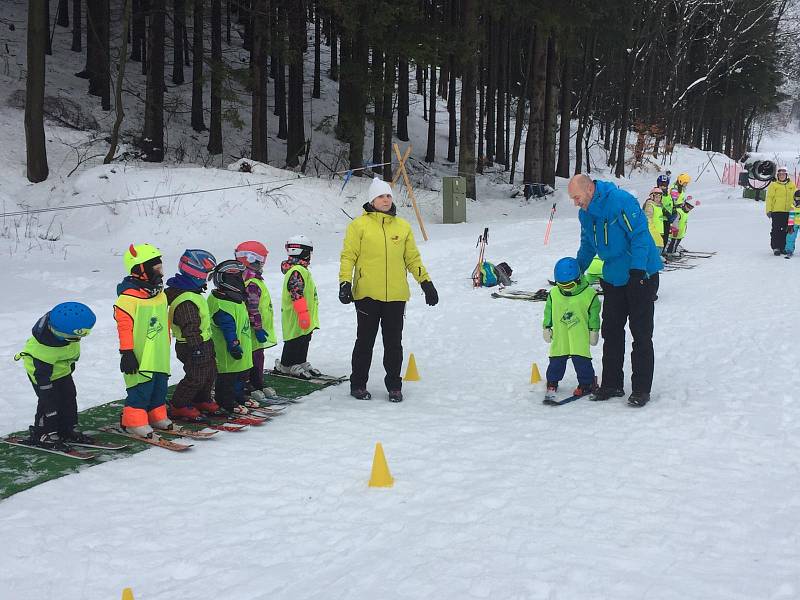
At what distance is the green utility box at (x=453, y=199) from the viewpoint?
2205 centimetres

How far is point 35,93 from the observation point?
18531mm

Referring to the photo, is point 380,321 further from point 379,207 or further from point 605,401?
point 605,401

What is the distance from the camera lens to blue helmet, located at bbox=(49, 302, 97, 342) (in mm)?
5352

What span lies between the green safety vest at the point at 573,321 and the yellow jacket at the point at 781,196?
979 centimetres

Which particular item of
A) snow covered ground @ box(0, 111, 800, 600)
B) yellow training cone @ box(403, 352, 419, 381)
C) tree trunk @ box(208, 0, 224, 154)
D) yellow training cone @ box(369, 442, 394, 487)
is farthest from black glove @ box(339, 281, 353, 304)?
tree trunk @ box(208, 0, 224, 154)

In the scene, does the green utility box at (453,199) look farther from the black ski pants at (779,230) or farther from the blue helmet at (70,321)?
the blue helmet at (70,321)

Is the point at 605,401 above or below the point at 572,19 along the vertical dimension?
below

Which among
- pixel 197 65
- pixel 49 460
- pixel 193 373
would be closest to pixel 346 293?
pixel 193 373

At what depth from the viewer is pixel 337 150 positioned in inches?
1190

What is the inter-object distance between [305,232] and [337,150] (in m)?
11.7

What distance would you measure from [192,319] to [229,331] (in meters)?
0.44

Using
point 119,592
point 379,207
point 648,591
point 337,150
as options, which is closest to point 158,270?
point 379,207

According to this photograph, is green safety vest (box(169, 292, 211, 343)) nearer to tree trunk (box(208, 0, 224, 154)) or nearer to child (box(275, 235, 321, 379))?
child (box(275, 235, 321, 379))

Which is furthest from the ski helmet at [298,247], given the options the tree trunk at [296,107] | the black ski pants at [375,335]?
the tree trunk at [296,107]
